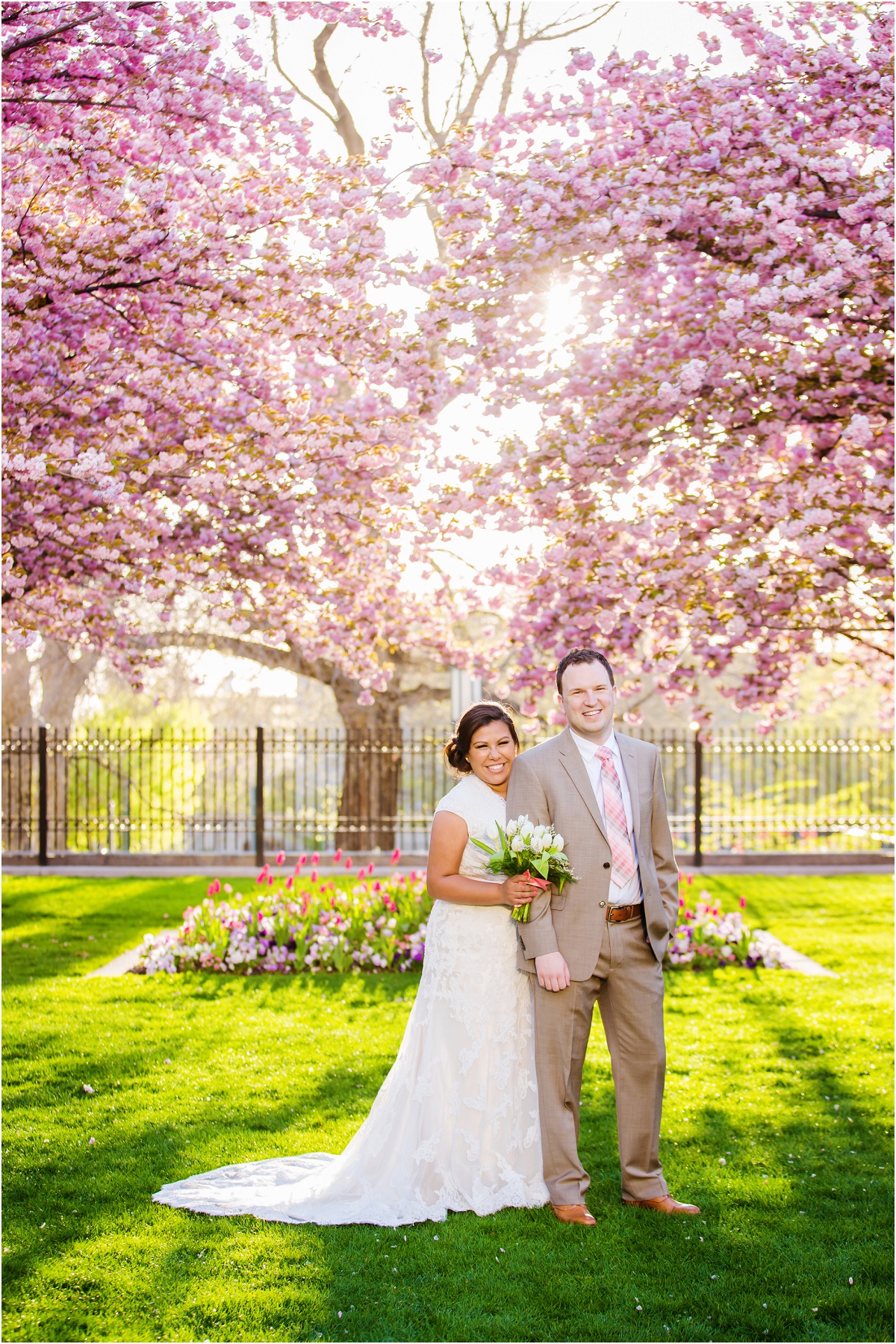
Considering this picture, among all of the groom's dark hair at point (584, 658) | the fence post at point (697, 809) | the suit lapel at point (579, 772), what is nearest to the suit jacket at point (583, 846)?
the suit lapel at point (579, 772)

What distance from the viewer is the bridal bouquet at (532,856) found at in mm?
4051

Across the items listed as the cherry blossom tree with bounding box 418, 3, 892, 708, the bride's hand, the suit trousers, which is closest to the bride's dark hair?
the bride's hand

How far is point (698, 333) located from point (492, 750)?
339cm

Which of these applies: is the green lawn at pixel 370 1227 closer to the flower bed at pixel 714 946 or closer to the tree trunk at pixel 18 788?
the flower bed at pixel 714 946

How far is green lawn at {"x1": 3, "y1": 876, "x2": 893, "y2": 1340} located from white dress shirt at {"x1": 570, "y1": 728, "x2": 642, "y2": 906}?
128 centimetres

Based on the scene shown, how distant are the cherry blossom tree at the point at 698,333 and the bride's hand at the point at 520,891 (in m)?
3.18

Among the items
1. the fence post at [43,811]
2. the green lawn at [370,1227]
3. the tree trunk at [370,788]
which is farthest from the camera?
the tree trunk at [370,788]

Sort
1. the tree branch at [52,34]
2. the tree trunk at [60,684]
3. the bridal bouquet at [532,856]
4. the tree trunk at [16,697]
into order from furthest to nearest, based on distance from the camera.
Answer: the tree trunk at [16,697], the tree trunk at [60,684], the tree branch at [52,34], the bridal bouquet at [532,856]

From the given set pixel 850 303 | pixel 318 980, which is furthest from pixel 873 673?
pixel 318 980

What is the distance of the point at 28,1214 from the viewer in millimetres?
4434

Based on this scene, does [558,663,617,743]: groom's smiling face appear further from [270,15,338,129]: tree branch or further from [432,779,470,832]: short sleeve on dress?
[270,15,338,129]: tree branch

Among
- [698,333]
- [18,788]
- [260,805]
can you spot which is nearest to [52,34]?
[698,333]

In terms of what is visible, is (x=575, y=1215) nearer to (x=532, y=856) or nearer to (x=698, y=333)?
(x=532, y=856)

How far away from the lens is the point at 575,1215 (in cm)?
418
